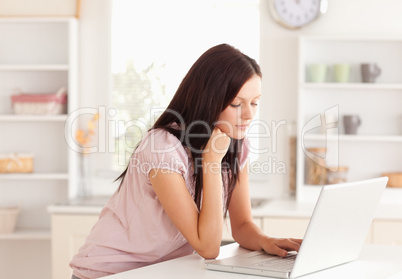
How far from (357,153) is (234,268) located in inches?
96.2

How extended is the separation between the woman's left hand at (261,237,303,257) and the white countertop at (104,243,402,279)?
10cm

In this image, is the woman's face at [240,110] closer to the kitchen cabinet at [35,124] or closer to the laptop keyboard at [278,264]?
the laptop keyboard at [278,264]

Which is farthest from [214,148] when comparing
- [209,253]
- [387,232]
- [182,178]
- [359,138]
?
[359,138]

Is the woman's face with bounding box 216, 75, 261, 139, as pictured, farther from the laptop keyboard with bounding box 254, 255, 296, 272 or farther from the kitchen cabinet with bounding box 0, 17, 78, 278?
the kitchen cabinet with bounding box 0, 17, 78, 278

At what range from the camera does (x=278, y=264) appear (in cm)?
171

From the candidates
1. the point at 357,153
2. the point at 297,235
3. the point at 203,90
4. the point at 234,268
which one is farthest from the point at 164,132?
the point at 357,153

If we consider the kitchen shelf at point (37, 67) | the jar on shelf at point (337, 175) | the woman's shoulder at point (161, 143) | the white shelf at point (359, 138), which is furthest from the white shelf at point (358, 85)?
the woman's shoulder at point (161, 143)

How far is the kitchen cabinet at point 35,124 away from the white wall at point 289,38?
48.2 inches

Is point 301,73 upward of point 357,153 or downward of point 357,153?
upward

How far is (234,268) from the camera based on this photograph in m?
1.65

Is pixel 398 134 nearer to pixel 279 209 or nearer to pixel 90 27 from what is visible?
pixel 279 209

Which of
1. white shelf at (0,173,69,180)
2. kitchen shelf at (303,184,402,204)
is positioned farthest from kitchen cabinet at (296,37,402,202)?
white shelf at (0,173,69,180)

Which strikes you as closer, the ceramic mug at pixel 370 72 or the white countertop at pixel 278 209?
the white countertop at pixel 278 209

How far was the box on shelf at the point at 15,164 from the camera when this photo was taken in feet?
13.0
